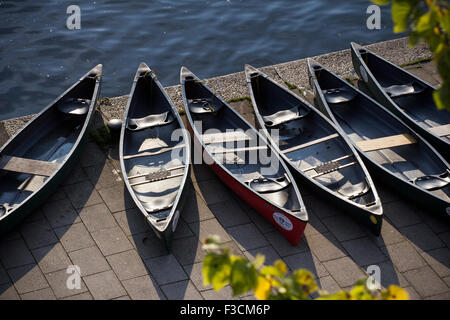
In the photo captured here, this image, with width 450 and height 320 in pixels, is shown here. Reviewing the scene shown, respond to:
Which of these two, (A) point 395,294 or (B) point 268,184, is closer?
(A) point 395,294

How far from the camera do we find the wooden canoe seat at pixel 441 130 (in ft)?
34.1

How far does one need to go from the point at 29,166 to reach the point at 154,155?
2.23 m

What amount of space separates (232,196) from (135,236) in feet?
6.21

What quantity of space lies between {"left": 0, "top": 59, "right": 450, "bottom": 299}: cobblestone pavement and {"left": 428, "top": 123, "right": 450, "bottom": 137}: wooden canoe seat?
1.67m

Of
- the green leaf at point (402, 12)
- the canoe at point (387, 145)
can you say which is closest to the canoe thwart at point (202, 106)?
the canoe at point (387, 145)

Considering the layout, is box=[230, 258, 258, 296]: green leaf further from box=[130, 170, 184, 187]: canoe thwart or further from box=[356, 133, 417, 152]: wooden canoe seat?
box=[356, 133, 417, 152]: wooden canoe seat

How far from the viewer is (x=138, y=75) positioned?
11.2 m

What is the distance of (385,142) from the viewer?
10.0 metres

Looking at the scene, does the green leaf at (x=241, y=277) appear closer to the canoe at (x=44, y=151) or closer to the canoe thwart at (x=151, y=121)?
the canoe at (x=44, y=151)

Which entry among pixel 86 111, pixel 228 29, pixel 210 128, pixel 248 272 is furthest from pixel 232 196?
pixel 228 29

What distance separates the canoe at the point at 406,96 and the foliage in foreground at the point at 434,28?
20.0 feet

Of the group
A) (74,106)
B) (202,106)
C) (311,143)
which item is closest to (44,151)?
(74,106)

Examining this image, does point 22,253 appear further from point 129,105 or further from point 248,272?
point 248,272

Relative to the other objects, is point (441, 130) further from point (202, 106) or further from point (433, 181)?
point (202, 106)
